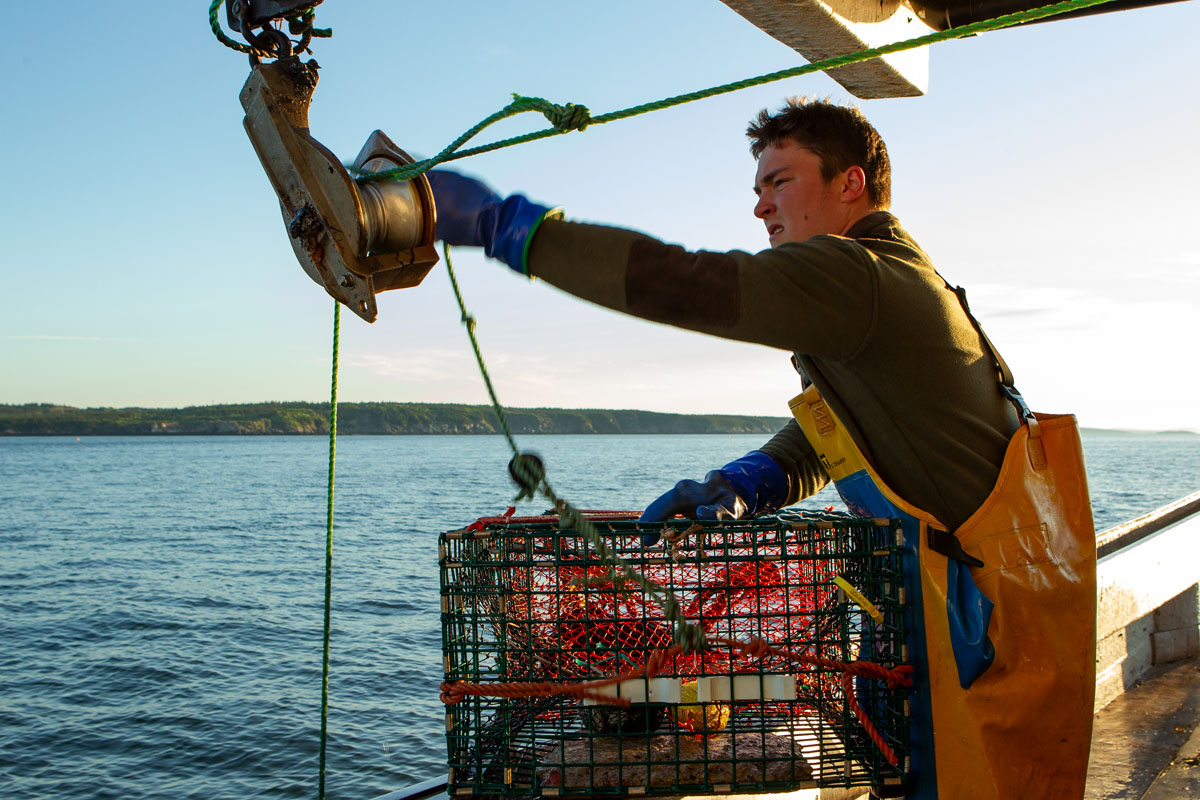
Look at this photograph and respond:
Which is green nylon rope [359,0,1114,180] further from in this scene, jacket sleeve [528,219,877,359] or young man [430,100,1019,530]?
jacket sleeve [528,219,877,359]

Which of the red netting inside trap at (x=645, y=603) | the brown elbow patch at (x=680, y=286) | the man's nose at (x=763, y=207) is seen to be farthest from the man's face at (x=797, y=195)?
the red netting inside trap at (x=645, y=603)

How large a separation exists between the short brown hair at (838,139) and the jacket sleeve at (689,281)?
78 centimetres

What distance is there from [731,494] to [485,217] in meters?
1.34

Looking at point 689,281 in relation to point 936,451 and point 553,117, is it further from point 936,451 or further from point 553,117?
point 936,451

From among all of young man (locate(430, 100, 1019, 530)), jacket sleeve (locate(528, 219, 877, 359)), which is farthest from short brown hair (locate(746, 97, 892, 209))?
jacket sleeve (locate(528, 219, 877, 359))

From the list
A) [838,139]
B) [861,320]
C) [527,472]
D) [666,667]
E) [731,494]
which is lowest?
[666,667]

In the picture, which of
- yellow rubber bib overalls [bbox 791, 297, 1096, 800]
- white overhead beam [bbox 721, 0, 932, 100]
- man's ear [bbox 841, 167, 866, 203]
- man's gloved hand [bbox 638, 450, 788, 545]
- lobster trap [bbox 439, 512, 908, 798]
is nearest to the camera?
yellow rubber bib overalls [bbox 791, 297, 1096, 800]

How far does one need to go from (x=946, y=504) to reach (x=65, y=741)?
12006 mm

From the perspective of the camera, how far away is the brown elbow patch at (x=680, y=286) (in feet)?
6.05

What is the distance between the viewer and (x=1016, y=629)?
6.92ft

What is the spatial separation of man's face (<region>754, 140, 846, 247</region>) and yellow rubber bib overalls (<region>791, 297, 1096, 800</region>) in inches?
29.2

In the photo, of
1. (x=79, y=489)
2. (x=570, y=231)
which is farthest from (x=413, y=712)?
(x=79, y=489)

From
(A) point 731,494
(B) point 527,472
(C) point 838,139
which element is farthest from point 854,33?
(B) point 527,472

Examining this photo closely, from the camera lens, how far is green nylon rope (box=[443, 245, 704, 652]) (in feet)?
6.33
